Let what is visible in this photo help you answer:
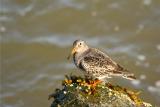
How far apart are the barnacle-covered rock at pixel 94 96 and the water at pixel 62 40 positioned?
6906 mm

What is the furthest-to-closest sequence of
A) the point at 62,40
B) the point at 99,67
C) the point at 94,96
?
the point at 62,40 < the point at 99,67 < the point at 94,96

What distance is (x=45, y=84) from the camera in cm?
1593

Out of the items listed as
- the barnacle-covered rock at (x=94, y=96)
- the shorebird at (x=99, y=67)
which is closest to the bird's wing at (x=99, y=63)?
the shorebird at (x=99, y=67)

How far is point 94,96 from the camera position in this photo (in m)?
7.29

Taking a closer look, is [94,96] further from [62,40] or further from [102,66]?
[62,40]

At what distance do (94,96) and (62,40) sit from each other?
1018cm

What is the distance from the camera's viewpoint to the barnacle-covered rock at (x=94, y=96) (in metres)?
7.17

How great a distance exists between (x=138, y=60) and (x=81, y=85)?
8860mm

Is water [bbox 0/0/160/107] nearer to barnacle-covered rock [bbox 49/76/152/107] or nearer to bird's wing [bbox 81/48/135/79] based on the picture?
bird's wing [bbox 81/48/135/79]

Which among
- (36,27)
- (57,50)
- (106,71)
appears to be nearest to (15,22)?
(36,27)

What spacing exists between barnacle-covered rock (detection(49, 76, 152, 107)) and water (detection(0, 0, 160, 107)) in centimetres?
691

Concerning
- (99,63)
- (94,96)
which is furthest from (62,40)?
(94,96)

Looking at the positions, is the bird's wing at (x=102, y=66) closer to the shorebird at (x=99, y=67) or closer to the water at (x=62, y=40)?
the shorebird at (x=99, y=67)

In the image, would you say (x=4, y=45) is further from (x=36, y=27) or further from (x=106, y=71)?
(x=106, y=71)
